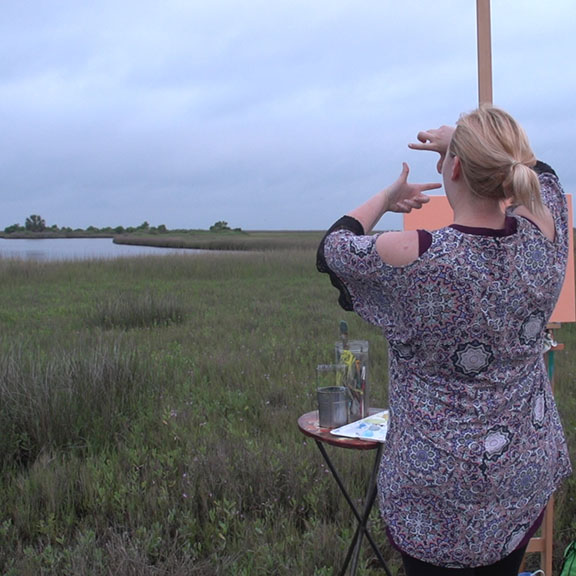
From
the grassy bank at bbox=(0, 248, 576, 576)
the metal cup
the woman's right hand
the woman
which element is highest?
the woman's right hand

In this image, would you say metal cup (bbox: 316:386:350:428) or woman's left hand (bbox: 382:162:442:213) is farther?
metal cup (bbox: 316:386:350:428)

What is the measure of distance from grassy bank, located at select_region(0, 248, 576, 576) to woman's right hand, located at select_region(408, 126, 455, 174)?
1.86 meters

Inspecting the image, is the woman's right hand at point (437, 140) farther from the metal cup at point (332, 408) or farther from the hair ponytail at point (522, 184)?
the metal cup at point (332, 408)

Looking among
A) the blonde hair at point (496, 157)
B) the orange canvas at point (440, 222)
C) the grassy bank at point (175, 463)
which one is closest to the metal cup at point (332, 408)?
the orange canvas at point (440, 222)

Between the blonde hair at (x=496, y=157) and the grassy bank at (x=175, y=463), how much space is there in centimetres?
193

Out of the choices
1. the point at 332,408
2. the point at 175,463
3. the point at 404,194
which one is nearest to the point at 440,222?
the point at 404,194

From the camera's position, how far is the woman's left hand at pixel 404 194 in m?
1.74

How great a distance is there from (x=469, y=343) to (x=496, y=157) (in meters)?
0.41

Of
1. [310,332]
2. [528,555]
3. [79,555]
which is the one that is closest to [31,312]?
[310,332]

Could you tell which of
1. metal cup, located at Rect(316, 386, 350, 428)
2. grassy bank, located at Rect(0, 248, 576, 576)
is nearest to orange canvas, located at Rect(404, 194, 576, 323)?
metal cup, located at Rect(316, 386, 350, 428)

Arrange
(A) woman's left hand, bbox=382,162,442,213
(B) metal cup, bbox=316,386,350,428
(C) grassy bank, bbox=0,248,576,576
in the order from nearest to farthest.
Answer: (A) woman's left hand, bbox=382,162,442,213 < (B) metal cup, bbox=316,386,350,428 < (C) grassy bank, bbox=0,248,576,576

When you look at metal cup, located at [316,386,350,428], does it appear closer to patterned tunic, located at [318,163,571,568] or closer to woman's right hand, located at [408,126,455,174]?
patterned tunic, located at [318,163,571,568]

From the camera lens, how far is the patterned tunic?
1.35 meters

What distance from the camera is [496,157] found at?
51.0 inches
